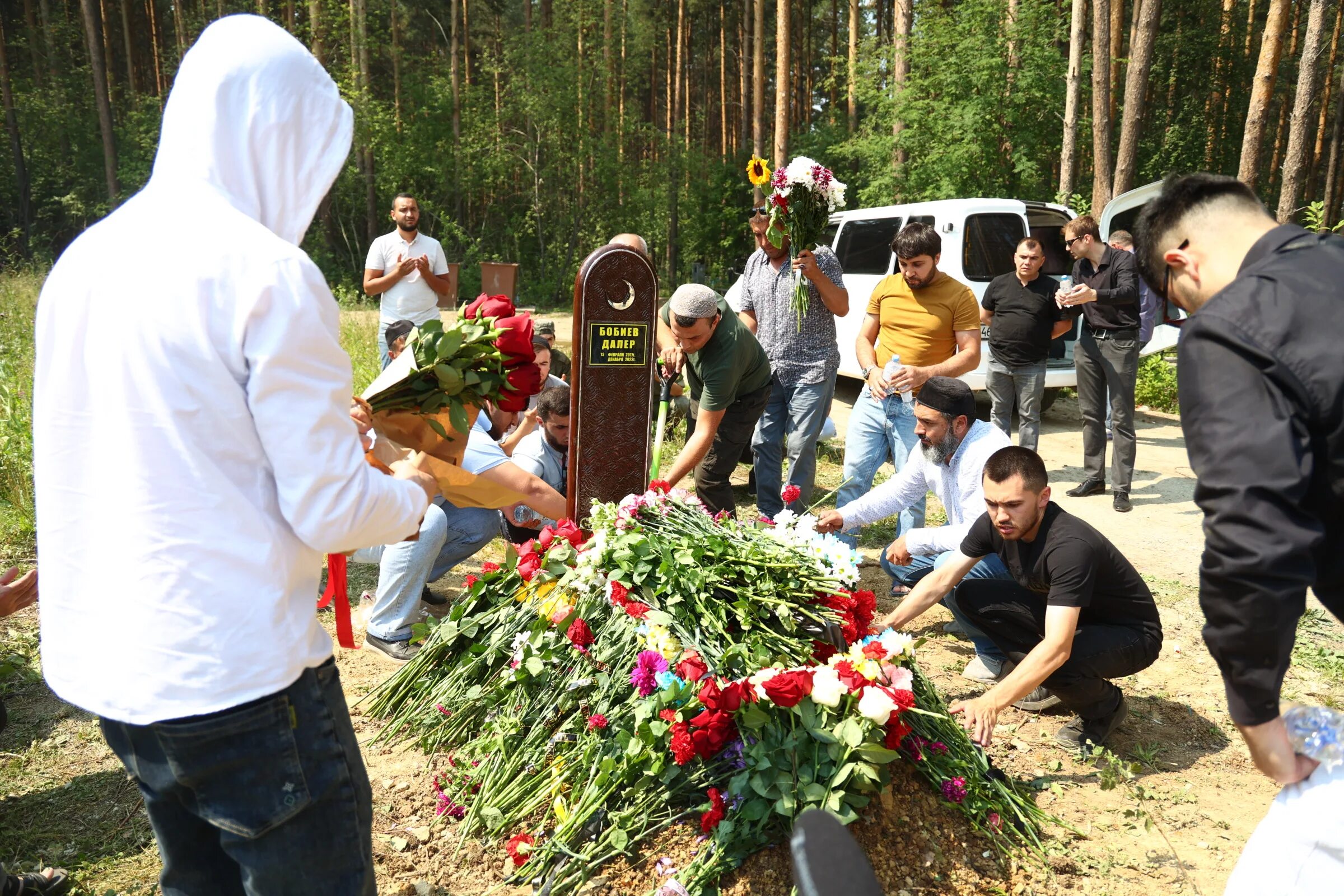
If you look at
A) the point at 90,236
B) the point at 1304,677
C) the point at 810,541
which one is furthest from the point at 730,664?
the point at 1304,677

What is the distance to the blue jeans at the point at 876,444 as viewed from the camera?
5.29 m

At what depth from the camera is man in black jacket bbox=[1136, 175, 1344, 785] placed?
1.52m

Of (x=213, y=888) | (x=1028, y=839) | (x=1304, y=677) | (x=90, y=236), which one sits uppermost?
(x=90, y=236)

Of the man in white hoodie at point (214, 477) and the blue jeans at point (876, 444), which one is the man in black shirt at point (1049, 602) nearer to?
the blue jeans at point (876, 444)

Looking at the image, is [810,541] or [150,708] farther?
[810,541]

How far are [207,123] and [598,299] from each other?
2325mm

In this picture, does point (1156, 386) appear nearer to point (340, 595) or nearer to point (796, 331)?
point (796, 331)

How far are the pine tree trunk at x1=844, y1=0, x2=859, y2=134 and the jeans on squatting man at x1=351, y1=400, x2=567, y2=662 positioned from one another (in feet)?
47.6

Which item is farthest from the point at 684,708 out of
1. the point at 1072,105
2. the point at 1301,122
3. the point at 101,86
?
the point at 101,86

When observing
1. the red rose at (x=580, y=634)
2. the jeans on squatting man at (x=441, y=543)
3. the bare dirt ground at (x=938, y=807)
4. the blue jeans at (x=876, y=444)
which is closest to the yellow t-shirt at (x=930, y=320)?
the blue jeans at (x=876, y=444)

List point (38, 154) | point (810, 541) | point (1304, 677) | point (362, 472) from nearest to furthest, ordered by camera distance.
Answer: point (362, 472), point (810, 541), point (1304, 677), point (38, 154)

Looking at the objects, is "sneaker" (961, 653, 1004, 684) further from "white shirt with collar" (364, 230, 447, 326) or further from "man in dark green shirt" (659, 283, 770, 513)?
"white shirt with collar" (364, 230, 447, 326)

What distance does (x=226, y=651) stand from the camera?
1.45 metres

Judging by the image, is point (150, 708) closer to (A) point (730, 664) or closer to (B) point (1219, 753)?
(A) point (730, 664)
